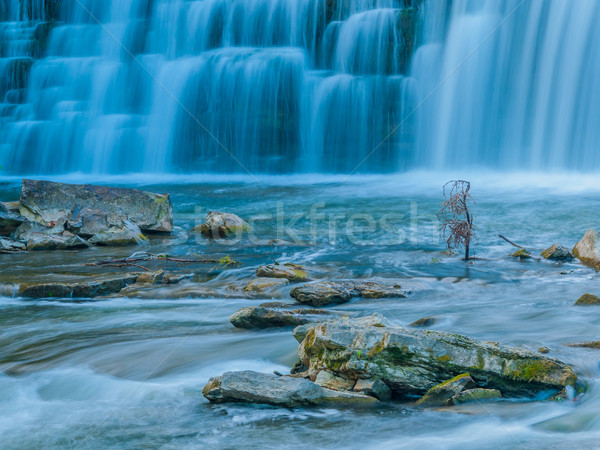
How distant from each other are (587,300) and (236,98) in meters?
15.7

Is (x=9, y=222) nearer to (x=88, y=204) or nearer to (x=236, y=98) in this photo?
(x=88, y=204)

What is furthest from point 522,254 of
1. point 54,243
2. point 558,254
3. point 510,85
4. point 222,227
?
point 510,85

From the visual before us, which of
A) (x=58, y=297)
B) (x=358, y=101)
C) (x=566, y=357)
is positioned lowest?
(x=58, y=297)

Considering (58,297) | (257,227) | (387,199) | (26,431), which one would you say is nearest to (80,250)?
(58,297)

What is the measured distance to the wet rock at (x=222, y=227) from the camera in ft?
33.3

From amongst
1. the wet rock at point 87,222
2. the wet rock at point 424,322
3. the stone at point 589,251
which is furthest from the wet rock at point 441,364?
Answer: the wet rock at point 87,222

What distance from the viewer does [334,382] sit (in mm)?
3795

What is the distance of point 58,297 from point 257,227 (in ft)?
16.1

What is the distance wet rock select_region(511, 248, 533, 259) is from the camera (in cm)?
841

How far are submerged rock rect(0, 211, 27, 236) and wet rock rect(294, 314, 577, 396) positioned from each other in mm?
7318

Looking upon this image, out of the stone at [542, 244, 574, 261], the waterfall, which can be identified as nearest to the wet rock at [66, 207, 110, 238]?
the stone at [542, 244, 574, 261]

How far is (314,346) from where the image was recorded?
13.2 feet

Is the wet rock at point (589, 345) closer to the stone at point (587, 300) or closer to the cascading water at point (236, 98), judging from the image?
the stone at point (587, 300)

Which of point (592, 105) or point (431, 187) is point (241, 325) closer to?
point (431, 187)
